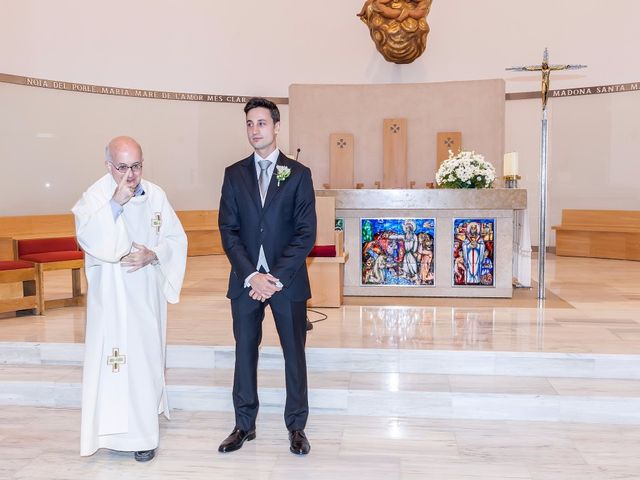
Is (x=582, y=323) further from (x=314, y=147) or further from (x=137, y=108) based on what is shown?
(x=137, y=108)

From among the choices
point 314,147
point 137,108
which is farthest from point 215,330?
point 137,108

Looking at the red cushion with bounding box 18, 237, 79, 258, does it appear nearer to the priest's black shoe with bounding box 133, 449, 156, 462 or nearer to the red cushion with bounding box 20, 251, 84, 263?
the red cushion with bounding box 20, 251, 84, 263

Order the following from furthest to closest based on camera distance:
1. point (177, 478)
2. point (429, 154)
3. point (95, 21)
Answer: point (95, 21)
point (429, 154)
point (177, 478)

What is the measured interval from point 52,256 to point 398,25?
5.74 metres

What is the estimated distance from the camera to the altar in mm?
6555

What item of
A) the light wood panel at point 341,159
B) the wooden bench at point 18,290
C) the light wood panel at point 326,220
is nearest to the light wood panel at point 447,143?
the light wood panel at point 341,159

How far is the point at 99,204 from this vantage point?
3385 millimetres

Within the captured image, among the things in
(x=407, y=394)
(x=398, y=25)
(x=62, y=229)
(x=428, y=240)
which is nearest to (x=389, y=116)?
(x=398, y=25)

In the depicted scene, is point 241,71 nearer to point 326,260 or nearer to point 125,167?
point 326,260

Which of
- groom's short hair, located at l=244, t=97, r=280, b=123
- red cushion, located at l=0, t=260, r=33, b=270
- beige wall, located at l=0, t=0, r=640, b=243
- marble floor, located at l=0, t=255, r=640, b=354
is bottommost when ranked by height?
marble floor, located at l=0, t=255, r=640, b=354

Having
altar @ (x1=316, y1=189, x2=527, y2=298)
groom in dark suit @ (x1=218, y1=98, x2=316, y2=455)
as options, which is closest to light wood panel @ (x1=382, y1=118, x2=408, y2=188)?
altar @ (x1=316, y1=189, x2=527, y2=298)

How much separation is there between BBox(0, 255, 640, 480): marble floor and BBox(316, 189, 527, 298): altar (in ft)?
2.47

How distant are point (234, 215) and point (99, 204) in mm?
673

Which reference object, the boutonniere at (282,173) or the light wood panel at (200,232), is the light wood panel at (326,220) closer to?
the boutonniere at (282,173)
